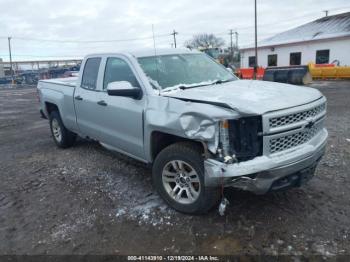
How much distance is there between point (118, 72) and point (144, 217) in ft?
6.85

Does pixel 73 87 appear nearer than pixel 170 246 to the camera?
No

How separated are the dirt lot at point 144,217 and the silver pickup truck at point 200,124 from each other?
39 centimetres

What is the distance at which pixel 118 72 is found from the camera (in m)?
4.66

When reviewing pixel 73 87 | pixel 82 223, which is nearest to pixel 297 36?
pixel 73 87

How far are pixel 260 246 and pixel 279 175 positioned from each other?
715mm

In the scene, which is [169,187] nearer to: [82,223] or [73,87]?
[82,223]

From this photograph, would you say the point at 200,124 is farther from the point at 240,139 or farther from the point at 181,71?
the point at 181,71

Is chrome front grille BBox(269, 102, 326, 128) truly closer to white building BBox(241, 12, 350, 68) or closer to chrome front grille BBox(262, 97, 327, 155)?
chrome front grille BBox(262, 97, 327, 155)

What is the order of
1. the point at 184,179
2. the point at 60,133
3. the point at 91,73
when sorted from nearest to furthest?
the point at 184,179, the point at 91,73, the point at 60,133

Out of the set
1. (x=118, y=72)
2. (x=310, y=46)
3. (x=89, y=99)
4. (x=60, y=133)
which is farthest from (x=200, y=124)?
(x=310, y=46)

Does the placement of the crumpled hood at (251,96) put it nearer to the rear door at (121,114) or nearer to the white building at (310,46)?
the rear door at (121,114)

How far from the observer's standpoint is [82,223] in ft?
12.3

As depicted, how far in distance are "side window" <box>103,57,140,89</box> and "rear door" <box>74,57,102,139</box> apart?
0.25 m

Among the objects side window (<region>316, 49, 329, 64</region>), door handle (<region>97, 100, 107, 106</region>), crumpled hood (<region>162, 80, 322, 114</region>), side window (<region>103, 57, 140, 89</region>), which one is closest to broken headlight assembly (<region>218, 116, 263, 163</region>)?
crumpled hood (<region>162, 80, 322, 114</region>)
